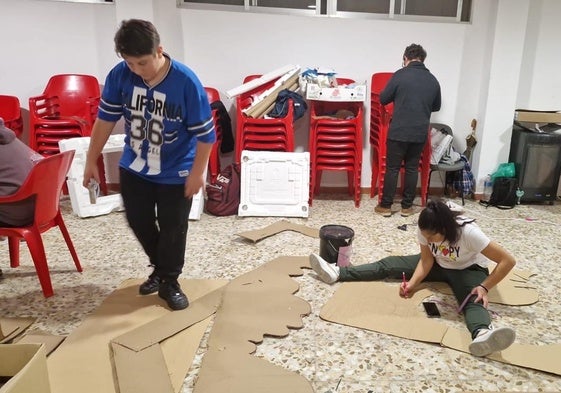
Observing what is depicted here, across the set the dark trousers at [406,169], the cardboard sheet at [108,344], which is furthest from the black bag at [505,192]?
the cardboard sheet at [108,344]

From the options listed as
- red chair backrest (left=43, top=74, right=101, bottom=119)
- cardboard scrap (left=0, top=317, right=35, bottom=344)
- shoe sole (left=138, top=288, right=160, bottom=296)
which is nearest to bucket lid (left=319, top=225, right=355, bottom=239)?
shoe sole (left=138, top=288, right=160, bottom=296)

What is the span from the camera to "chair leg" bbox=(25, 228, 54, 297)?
6.98 ft

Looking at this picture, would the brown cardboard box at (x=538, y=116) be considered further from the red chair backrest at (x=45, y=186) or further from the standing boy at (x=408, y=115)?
the red chair backrest at (x=45, y=186)

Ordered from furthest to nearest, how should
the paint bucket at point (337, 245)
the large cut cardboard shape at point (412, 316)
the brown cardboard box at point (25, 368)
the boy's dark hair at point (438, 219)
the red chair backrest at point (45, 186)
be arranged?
the paint bucket at point (337, 245) → the red chair backrest at point (45, 186) → the boy's dark hair at point (438, 219) → the large cut cardboard shape at point (412, 316) → the brown cardboard box at point (25, 368)

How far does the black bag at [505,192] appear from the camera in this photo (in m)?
3.88

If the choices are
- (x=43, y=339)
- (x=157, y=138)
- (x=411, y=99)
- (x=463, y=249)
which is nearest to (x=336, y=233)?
(x=463, y=249)

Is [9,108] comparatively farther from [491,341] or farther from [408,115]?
[491,341]

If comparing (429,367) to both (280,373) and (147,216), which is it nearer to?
(280,373)

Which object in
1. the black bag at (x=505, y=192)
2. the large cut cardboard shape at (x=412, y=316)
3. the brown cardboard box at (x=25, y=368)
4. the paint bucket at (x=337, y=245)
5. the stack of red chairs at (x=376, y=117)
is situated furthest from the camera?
the black bag at (x=505, y=192)

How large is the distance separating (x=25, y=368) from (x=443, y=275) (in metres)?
1.91

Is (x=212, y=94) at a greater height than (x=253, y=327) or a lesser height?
greater

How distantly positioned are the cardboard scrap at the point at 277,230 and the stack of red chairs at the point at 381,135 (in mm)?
902

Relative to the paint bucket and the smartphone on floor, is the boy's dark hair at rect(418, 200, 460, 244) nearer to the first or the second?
the smartphone on floor

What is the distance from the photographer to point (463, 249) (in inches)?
83.1
